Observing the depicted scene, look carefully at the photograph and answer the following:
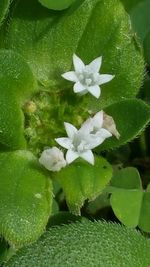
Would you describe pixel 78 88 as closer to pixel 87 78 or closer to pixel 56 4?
pixel 87 78

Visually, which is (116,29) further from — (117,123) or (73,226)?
(73,226)

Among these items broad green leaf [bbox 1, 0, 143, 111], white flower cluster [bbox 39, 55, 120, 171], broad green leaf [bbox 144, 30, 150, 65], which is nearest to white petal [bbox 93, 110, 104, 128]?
white flower cluster [bbox 39, 55, 120, 171]

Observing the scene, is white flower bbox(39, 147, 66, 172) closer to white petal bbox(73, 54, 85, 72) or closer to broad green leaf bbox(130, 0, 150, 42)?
white petal bbox(73, 54, 85, 72)

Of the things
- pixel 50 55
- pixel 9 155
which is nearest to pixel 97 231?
pixel 9 155

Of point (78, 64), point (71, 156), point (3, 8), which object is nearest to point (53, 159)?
point (71, 156)

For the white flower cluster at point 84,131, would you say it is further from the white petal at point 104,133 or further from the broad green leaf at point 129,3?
the broad green leaf at point 129,3

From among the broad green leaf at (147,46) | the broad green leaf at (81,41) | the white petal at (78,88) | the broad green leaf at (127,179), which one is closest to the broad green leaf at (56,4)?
the broad green leaf at (81,41)
